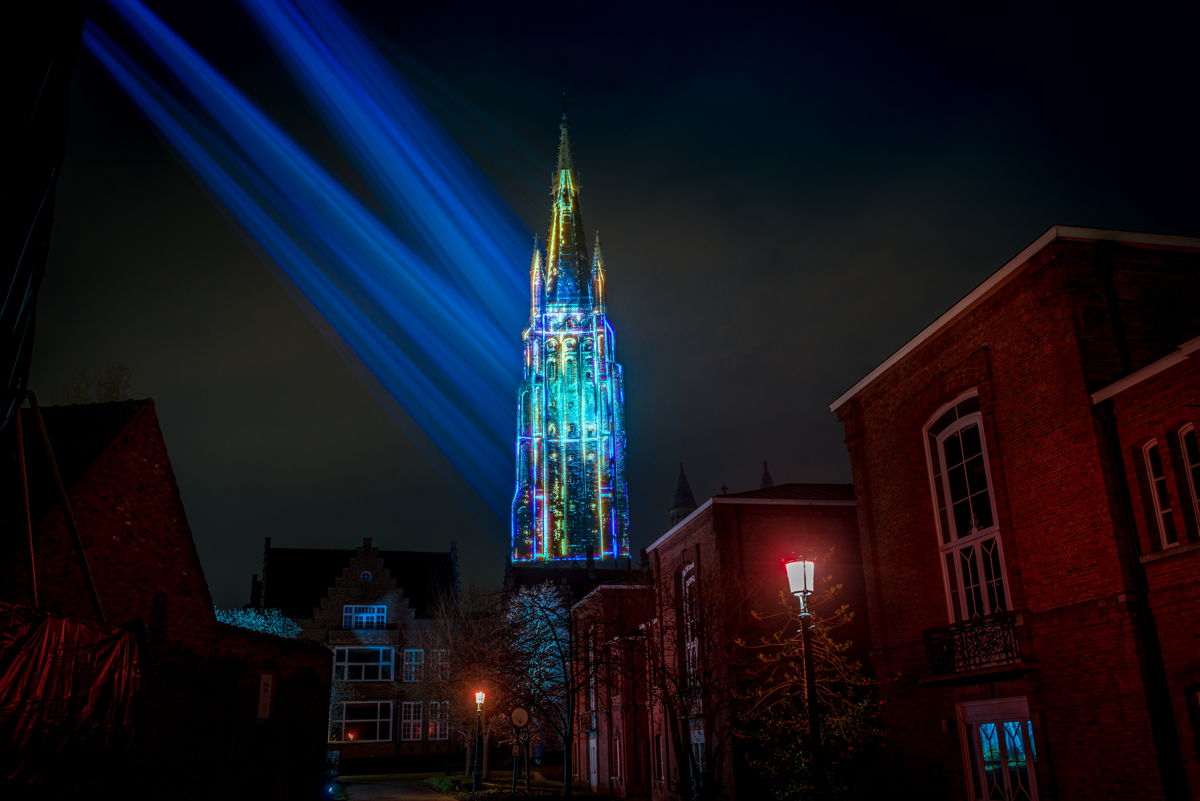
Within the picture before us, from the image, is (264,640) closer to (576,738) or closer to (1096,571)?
(1096,571)

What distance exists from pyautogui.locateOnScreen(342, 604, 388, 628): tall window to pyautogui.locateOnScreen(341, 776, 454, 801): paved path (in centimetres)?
1378

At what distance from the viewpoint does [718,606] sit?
2630cm

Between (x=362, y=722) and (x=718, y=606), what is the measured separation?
130 feet

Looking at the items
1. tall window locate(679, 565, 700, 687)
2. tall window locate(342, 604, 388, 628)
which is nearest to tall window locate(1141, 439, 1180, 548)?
tall window locate(679, 565, 700, 687)

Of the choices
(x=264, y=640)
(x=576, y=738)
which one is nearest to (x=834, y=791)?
(x=264, y=640)

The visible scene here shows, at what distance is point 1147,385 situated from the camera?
15.1 metres

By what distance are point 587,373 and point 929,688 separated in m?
84.6

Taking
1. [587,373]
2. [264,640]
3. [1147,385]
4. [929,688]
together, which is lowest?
[929,688]

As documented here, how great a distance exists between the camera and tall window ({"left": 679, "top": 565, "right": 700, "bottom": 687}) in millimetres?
27906

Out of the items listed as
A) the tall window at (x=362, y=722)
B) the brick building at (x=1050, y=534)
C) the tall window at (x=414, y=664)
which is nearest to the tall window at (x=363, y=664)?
the tall window at (x=414, y=664)

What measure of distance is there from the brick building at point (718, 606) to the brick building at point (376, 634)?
75.2 feet

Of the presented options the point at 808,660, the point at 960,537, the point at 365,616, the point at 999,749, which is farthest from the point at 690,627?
the point at 365,616

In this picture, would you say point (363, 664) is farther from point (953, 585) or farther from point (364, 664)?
point (953, 585)

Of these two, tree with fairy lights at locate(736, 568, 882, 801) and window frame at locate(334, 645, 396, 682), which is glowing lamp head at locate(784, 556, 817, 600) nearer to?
tree with fairy lights at locate(736, 568, 882, 801)
